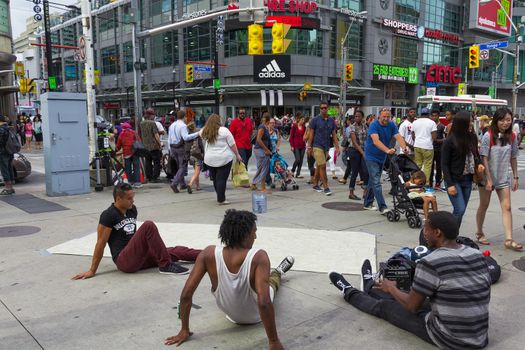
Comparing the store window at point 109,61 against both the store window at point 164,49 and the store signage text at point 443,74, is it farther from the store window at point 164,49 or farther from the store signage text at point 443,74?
the store signage text at point 443,74

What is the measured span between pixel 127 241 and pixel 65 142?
5.75 metres

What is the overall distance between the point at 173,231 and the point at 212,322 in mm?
3187

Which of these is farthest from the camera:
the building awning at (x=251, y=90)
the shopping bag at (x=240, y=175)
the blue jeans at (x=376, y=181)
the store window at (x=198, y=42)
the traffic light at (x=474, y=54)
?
the store window at (x=198, y=42)

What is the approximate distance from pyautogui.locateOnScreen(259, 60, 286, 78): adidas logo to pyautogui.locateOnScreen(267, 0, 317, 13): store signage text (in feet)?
15.1

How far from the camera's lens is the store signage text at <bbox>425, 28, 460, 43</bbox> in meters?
53.9

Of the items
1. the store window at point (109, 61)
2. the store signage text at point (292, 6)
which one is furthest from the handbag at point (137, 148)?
the store window at point (109, 61)

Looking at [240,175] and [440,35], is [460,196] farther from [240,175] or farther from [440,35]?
[440,35]

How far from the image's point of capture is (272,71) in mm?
42188

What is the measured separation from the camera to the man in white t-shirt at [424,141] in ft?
34.5

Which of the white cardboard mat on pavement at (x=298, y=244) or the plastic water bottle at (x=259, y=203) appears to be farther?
the plastic water bottle at (x=259, y=203)

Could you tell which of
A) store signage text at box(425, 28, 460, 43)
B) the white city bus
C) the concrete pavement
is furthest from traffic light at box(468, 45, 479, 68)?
store signage text at box(425, 28, 460, 43)

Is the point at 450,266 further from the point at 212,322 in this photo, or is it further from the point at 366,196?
the point at 366,196

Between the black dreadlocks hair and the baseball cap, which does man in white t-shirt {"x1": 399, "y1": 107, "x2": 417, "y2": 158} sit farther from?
the black dreadlocks hair

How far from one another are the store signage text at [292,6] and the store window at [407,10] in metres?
12.8
